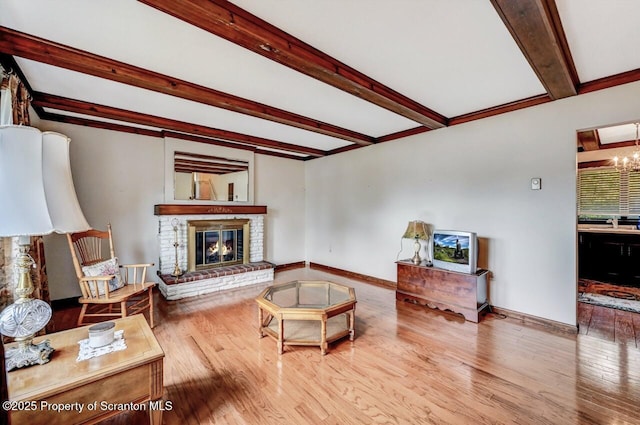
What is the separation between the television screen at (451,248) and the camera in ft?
10.9

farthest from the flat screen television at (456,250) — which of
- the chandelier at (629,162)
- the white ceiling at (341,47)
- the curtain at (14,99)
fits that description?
the curtain at (14,99)

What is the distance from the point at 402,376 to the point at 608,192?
6.22 m

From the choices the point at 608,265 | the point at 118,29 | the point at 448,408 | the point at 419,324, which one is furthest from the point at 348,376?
the point at 608,265

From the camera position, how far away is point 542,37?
180 centimetres

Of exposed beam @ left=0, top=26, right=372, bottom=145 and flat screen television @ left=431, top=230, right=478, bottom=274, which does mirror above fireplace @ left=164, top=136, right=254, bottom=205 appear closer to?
exposed beam @ left=0, top=26, right=372, bottom=145

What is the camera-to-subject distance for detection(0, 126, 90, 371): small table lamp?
109 cm

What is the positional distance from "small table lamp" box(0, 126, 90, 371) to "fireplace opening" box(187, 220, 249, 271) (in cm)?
304

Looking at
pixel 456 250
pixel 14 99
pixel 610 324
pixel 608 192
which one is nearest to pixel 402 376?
pixel 456 250

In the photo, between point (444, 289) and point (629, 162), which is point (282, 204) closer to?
point (444, 289)

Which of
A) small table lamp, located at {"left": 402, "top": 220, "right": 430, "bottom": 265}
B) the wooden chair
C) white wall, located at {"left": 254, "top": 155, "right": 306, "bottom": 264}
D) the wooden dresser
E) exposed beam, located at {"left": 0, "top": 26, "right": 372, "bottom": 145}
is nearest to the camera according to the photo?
exposed beam, located at {"left": 0, "top": 26, "right": 372, "bottom": 145}

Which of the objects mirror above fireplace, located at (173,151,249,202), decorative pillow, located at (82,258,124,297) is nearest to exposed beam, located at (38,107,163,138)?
mirror above fireplace, located at (173,151,249,202)

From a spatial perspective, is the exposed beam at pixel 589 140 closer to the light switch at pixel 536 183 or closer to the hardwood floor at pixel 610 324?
the light switch at pixel 536 183

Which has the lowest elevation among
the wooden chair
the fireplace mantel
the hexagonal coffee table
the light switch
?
the hexagonal coffee table

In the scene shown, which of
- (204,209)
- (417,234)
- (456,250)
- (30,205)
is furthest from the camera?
(204,209)
